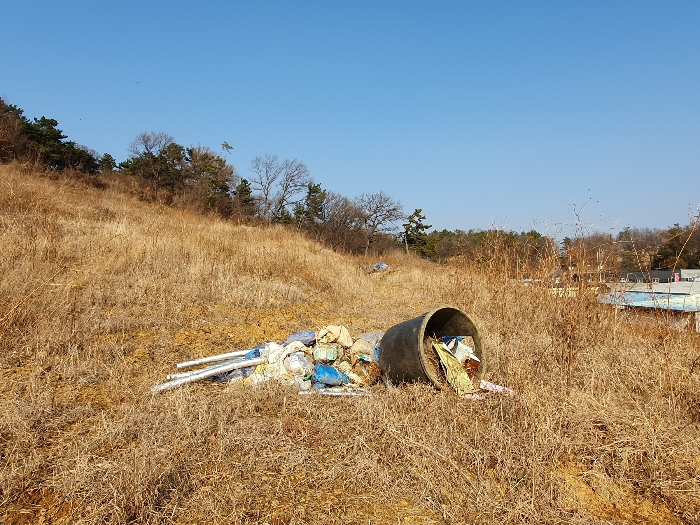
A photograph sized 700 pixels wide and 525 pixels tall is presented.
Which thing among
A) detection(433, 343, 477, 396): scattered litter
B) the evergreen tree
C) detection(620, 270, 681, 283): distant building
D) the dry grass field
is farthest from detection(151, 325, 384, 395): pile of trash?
the evergreen tree

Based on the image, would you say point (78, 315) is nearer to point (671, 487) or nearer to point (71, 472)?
point (71, 472)

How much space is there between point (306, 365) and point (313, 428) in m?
1.17

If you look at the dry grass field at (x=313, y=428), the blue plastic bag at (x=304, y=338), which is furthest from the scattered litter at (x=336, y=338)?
the dry grass field at (x=313, y=428)

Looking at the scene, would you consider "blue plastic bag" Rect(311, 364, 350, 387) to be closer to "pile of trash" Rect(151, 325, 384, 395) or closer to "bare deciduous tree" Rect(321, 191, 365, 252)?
"pile of trash" Rect(151, 325, 384, 395)

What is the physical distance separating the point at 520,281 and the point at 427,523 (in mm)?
5463

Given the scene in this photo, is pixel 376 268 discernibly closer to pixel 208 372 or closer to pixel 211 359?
pixel 211 359

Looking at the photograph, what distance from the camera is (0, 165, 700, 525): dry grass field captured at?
6.80ft

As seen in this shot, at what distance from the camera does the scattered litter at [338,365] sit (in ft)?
12.0

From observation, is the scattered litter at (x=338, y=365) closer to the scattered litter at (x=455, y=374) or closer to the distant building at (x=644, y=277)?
the scattered litter at (x=455, y=374)

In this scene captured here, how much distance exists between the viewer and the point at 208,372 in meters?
3.87

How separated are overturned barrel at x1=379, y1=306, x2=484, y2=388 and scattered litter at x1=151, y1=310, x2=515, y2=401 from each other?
1 cm

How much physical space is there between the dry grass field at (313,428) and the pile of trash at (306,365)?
10.3 inches

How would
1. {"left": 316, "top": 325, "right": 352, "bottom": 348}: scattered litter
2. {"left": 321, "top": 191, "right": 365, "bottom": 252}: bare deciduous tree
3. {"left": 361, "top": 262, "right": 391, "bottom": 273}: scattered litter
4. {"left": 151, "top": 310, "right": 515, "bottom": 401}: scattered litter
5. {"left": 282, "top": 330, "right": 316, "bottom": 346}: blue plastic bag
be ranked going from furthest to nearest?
{"left": 321, "top": 191, "right": 365, "bottom": 252}: bare deciduous tree → {"left": 361, "top": 262, "right": 391, "bottom": 273}: scattered litter → {"left": 282, "top": 330, "right": 316, "bottom": 346}: blue plastic bag → {"left": 316, "top": 325, "right": 352, "bottom": 348}: scattered litter → {"left": 151, "top": 310, "right": 515, "bottom": 401}: scattered litter

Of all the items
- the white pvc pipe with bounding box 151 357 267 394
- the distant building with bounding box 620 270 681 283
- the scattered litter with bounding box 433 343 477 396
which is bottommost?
the white pvc pipe with bounding box 151 357 267 394
